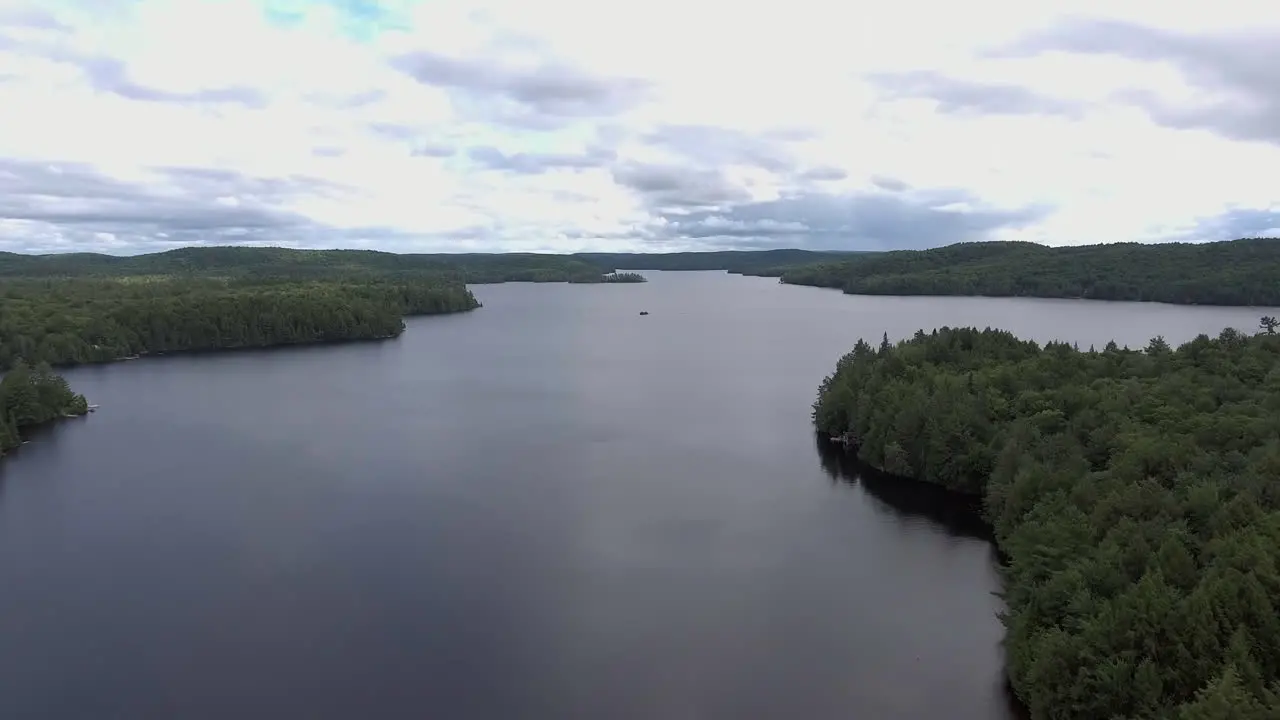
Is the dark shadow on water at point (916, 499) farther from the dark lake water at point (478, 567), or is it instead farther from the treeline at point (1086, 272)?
the treeline at point (1086, 272)

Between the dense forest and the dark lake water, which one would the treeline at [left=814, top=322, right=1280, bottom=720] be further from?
the dense forest

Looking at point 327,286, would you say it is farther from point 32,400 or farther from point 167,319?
point 32,400

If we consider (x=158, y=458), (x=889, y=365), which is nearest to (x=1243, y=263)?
(x=889, y=365)

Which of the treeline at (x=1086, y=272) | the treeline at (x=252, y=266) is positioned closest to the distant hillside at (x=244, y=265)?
the treeline at (x=252, y=266)

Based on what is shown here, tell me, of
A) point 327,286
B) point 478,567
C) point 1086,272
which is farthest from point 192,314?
point 1086,272

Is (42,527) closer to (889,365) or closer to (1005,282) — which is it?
(889,365)

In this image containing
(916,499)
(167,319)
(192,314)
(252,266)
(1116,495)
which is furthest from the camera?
(252,266)

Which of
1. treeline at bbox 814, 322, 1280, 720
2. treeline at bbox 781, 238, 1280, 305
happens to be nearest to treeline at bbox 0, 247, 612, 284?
treeline at bbox 781, 238, 1280, 305
